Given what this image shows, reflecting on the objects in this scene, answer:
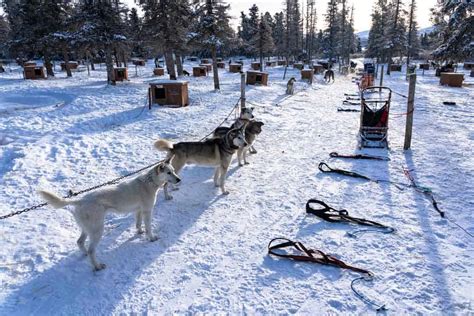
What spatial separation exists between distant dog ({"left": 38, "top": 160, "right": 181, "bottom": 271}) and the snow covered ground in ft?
0.97

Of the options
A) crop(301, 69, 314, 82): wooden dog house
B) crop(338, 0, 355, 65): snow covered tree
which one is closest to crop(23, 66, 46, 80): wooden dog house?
crop(301, 69, 314, 82): wooden dog house

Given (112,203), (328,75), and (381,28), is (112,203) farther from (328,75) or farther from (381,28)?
(381,28)

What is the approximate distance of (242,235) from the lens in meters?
4.89

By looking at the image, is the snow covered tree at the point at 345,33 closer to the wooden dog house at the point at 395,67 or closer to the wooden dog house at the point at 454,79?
the wooden dog house at the point at 395,67

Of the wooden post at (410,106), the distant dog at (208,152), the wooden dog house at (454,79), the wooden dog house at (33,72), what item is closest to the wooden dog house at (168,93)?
the distant dog at (208,152)

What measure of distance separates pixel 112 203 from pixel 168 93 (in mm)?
11048

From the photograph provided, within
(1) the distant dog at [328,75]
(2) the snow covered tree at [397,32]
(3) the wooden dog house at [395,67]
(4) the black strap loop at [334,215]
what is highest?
(2) the snow covered tree at [397,32]

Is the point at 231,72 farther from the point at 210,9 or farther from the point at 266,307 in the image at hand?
the point at 266,307

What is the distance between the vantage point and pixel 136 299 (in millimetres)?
3635

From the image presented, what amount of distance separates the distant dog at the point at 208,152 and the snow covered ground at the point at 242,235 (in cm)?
45

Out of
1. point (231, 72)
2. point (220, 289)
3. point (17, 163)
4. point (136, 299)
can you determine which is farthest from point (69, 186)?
point (231, 72)

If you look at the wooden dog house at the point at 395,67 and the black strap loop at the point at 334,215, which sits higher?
the wooden dog house at the point at 395,67

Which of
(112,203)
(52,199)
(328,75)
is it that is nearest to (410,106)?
(112,203)

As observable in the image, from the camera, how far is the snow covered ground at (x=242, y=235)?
3.60 metres
